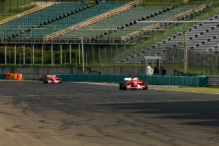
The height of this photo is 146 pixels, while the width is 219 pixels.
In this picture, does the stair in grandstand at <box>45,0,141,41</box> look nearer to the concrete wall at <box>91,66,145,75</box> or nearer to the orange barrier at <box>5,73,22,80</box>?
the orange barrier at <box>5,73,22,80</box>

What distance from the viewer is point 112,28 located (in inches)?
2813

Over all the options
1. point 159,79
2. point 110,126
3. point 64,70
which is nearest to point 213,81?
point 159,79

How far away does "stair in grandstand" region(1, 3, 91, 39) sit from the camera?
76.4 m

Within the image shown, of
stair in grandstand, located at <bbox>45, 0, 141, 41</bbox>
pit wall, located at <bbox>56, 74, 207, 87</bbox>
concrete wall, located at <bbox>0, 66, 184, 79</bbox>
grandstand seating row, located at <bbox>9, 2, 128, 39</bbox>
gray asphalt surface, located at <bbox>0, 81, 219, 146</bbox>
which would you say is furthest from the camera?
grandstand seating row, located at <bbox>9, 2, 128, 39</bbox>

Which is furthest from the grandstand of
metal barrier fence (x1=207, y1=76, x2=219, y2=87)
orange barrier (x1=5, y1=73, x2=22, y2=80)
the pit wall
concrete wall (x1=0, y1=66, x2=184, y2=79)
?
metal barrier fence (x1=207, y1=76, x2=219, y2=87)

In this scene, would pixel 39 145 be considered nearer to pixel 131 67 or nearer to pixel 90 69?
pixel 131 67

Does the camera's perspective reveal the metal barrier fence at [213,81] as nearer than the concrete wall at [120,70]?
Yes

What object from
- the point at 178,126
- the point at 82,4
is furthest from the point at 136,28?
the point at 178,126

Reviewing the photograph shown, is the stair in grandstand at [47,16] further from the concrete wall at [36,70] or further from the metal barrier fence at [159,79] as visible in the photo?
the metal barrier fence at [159,79]

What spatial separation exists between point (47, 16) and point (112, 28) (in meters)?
12.1

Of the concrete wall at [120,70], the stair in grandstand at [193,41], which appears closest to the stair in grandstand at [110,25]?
the concrete wall at [120,70]

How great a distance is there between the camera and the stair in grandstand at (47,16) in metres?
76.4

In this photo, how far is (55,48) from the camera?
69.4m

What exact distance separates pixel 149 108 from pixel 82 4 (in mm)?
62183
